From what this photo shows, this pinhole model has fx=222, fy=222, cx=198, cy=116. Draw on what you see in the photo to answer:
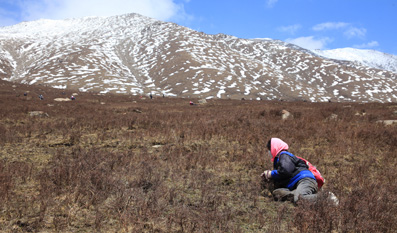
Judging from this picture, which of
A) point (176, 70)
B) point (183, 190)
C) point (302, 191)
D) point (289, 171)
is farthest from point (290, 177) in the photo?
point (176, 70)

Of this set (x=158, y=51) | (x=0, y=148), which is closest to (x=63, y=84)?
(x=158, y=51)

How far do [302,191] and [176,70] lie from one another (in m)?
104

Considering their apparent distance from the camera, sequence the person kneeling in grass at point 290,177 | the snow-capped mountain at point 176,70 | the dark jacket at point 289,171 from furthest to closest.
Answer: the snow-capped mountain at point 176,70 < the dark jacket at point 289,171 < the person kneeling in grass at point 290,177

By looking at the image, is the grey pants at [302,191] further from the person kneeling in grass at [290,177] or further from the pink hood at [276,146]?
the pink hood at [276,146]

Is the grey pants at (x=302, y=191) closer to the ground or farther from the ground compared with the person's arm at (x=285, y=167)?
closer to the ground

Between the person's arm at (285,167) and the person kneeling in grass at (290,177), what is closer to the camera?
the person kneeling in grass at (290,177)

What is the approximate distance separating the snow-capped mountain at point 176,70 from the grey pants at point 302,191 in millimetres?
67461

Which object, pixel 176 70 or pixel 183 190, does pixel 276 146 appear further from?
pixel 176 70

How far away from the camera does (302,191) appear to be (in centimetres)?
388

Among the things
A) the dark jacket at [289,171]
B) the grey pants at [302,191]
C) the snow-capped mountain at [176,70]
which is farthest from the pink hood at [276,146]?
the snow-capped mountain at [176,70]

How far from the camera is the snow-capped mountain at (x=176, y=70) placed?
82.7m

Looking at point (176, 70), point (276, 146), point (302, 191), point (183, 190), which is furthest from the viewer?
point (176, 70)

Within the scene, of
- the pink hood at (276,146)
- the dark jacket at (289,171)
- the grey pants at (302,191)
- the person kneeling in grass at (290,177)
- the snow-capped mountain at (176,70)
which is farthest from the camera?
the snow-capped mountain at (176,70)

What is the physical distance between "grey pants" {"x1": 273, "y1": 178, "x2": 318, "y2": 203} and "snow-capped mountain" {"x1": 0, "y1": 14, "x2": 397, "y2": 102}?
67461 mm
